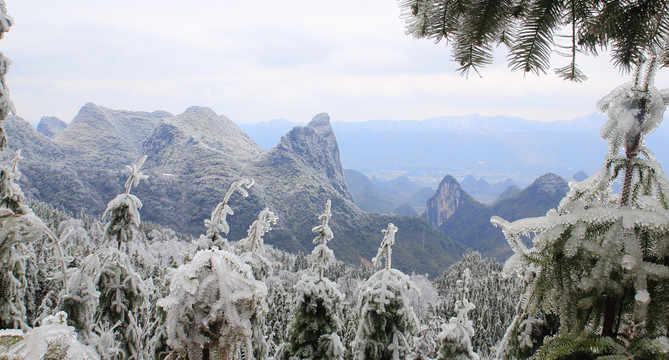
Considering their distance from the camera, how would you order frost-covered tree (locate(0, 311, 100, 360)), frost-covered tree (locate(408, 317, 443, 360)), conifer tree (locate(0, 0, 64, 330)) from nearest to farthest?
frost-covered tree (locate(0, 311, 100, 360)) → conifer tree (locate(0, 0, 64, 330)) → frost-covered tree (locate(408, 317, 443, 360))

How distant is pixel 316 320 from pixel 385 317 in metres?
1.94

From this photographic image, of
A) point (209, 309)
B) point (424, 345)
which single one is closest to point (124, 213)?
point (209, 309)

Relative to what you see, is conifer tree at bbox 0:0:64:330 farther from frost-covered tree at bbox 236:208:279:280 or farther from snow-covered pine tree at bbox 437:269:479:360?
snow-covered pine tree at bbox 437:269:479:360

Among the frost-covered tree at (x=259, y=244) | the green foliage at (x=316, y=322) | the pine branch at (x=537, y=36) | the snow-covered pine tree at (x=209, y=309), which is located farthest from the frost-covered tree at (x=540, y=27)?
the green foliage at (x=316, y=322)

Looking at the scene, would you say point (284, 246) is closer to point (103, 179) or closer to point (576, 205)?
point (103, 179)

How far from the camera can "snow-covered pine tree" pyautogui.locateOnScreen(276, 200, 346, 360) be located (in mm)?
9898

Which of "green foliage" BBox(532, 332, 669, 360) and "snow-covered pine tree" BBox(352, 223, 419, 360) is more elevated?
"green foliage" BBox(532, 332, 669, 360)

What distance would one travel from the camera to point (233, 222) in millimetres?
158750

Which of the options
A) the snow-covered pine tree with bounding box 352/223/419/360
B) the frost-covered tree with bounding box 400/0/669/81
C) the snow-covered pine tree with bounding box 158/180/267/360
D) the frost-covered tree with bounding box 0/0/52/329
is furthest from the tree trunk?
the frost-covered tree with bounding box 0/0/52/329

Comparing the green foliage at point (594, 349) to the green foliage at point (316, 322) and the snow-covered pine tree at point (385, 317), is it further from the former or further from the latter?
the green foliage at point (316, 322)

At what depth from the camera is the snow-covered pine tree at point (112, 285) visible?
20.6 feet

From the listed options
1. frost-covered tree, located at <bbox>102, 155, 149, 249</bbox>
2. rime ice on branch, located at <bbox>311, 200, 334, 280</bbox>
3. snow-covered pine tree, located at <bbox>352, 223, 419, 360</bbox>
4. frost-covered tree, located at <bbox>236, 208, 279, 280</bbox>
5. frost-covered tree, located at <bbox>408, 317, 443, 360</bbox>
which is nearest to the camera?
frost-covered tree, located at <bbox>102, 155, 149, 249</bbox>

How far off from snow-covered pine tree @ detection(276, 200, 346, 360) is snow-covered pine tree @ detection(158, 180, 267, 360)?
7081 mm

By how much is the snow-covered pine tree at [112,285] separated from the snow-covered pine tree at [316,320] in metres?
3.84
